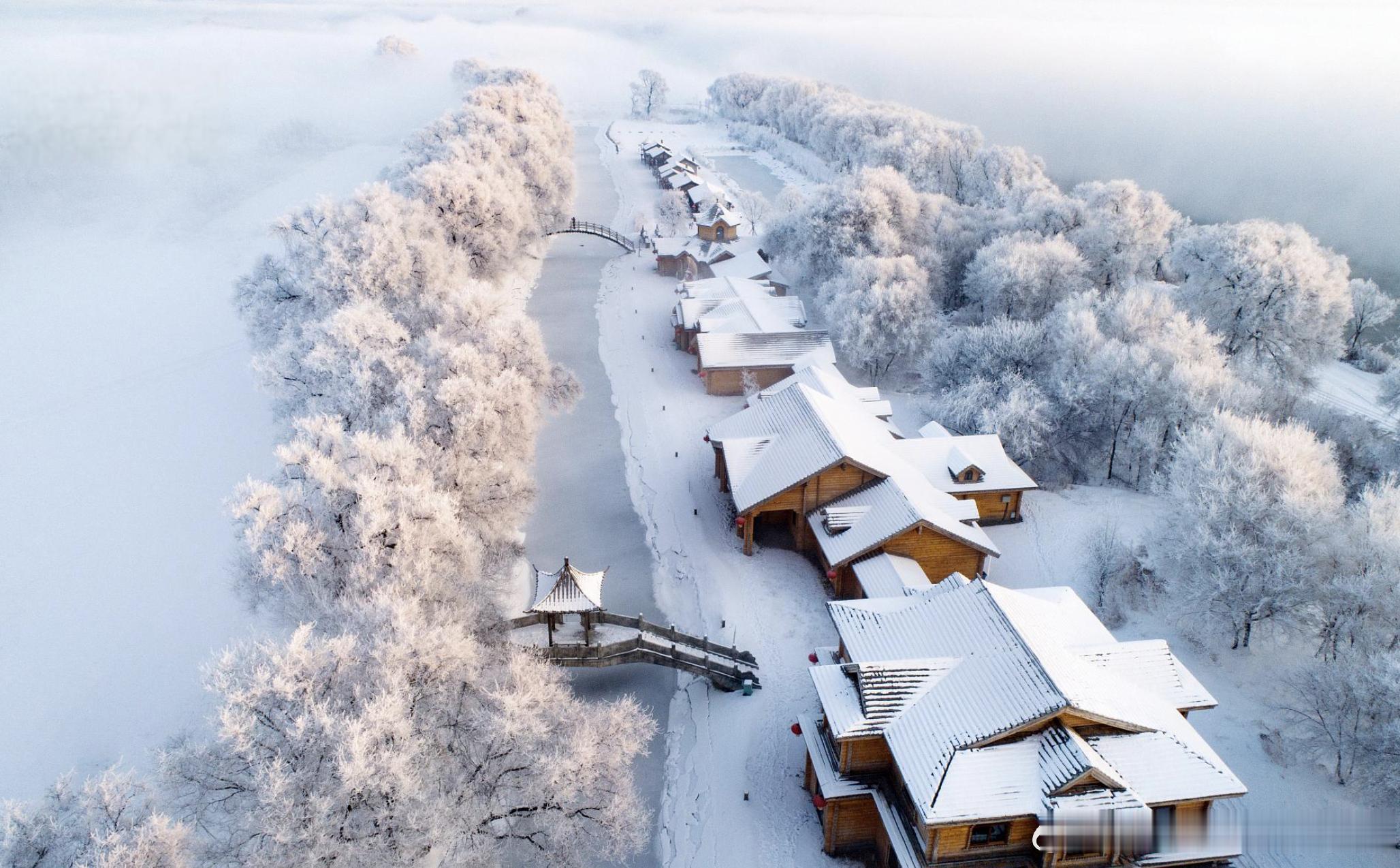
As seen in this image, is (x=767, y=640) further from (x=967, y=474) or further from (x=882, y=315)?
(x=882, y=315)

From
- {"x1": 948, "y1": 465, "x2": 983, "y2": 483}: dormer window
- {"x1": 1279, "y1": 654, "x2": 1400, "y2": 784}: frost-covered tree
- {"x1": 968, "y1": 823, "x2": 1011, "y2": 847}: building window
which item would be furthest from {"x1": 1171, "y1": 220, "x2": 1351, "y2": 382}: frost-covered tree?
{"x1": 968, "y1": 823, "x2": 1011, "y2": 847}: building window

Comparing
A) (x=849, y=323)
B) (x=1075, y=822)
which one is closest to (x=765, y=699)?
(x=1075, y=822)

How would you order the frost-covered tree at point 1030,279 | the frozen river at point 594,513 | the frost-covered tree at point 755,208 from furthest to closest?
the frost-covered tree at point 755,208 < the frost-covered tree at point 1030,279 < the frozen river at point 594,513

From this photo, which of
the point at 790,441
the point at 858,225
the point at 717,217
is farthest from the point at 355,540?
the point at 717,217

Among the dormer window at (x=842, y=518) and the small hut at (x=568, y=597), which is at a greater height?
the dormer window at (x=842, y=518)

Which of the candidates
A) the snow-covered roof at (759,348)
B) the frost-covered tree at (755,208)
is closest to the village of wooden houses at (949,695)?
the snow-covered roof at (759,348)

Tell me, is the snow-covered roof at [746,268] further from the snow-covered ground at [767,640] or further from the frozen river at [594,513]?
the snow-covered ground at [767,640]
